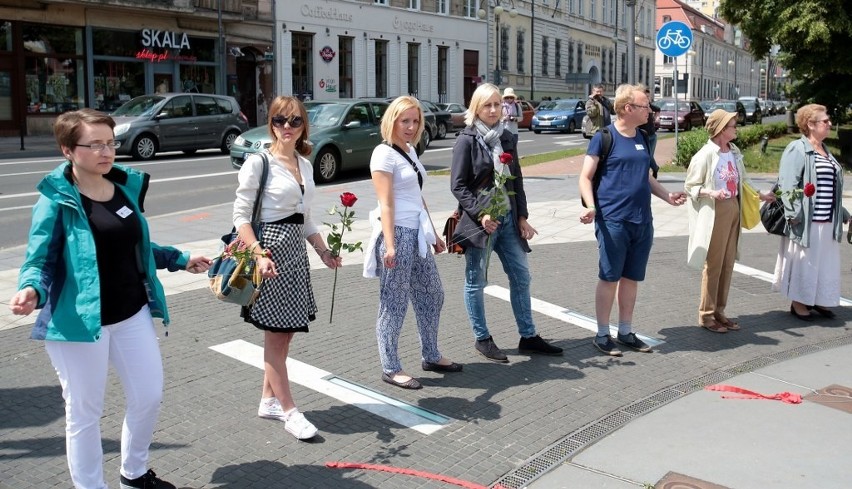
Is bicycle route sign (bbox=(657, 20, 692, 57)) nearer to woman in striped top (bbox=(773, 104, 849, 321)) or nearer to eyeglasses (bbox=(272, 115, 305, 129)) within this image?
woman in striped top (bbox=(773, 104, 849, 321))

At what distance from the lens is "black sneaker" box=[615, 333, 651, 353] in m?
6.28

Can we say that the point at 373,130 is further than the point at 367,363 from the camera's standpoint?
Yes

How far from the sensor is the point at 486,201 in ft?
18.1

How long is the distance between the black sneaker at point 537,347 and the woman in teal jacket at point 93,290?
2987mm

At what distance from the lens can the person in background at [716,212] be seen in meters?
6.71

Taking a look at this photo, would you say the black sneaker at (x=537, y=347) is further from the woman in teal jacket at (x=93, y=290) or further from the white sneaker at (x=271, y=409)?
the woman in teal jacket at (x=93, y=290)

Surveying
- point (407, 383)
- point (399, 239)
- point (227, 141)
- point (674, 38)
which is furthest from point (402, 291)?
point (227, 141)

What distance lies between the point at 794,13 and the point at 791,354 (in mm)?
17291

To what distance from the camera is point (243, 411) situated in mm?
4887

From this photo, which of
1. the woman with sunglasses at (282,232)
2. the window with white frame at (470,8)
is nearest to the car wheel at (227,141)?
the woman with sunglasses at (282,232)

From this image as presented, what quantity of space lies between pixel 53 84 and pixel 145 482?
30.7 m

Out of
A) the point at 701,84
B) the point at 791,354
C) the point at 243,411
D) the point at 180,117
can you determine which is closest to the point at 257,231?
the point at 243,411

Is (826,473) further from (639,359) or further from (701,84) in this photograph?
(701,84)

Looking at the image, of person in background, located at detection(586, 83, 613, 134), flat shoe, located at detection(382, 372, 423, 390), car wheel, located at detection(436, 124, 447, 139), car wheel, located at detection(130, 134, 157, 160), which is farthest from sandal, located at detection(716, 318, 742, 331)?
car wheel, located at detection(436, 124, 447, 139)
